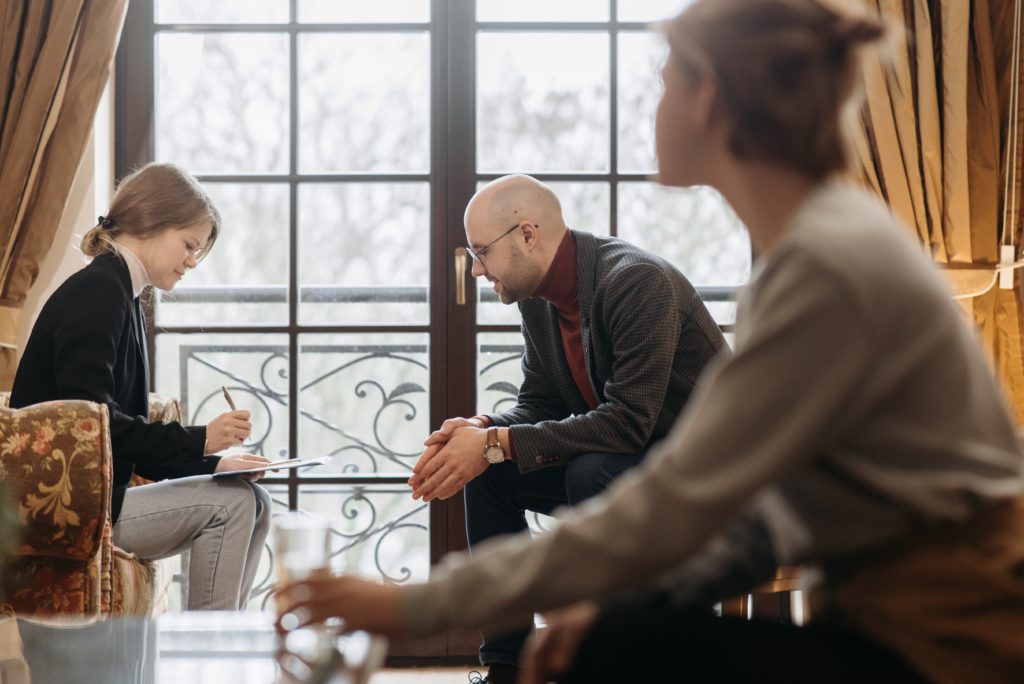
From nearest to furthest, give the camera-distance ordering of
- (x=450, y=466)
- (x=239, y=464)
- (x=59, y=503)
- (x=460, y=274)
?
(x=59, y=503), (x=450, y=466), (x=239, y=464), (x=460, y=274)

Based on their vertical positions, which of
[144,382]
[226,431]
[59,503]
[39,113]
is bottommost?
[59,503]

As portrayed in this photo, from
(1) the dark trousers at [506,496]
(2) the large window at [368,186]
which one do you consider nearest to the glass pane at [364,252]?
(2) the large window at [368,186]

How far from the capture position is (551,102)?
10.7ft

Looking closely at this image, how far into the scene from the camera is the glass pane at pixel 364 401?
3.22m

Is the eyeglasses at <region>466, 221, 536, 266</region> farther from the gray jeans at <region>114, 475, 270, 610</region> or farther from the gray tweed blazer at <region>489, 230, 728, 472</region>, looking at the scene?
the gray jeans at <region>114, 475, 270, 610</region>

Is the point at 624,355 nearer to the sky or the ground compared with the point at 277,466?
nearer to the sky

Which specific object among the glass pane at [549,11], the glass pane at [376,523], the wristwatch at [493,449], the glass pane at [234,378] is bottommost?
A: the glass pane at [376,523]

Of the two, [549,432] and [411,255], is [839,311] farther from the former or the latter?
[411,255]

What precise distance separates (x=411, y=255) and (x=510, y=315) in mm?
357

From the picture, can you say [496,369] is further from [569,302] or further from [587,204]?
[569,302]

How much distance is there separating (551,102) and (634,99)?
0.26m

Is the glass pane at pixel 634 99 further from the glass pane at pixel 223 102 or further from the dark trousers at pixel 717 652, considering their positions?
the dark trousers at pixel 717 652

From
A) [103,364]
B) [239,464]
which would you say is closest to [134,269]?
[103,364]

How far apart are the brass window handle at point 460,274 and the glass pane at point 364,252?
11 cm
